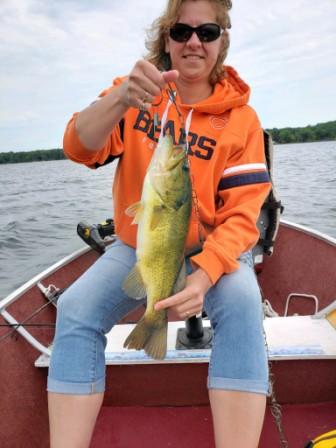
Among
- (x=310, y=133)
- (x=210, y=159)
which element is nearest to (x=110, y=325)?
(x=210, y=159)

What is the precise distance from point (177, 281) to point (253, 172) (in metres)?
0.77

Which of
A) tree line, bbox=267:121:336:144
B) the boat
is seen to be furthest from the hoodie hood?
tree line, bbox=267:121:336:144

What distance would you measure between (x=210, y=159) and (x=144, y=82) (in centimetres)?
76

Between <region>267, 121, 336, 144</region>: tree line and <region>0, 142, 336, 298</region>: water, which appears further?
<region>267, 121, 336, 144</region>: tree line

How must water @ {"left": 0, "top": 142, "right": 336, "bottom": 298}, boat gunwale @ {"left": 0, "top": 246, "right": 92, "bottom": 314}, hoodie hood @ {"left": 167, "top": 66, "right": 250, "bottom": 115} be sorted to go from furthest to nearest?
1. water @ {"left": 0, "top": 142, "right": 336, "bottom": 298}
2. boat gunwale @ {"left": 0, "top": 246, "right": 92, "bottom": 314}
3. hoodie hood @ {"left": 167, "top": 66, "right": 250, "bottom": 115}

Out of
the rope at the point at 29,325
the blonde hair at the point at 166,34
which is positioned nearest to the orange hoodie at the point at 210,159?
the blonde hair at the point at 166,34

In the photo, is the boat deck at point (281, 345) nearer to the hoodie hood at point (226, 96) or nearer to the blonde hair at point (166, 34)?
the hoodie hood at point (226, 96)

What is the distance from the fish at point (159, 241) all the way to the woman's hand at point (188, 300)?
0.06 metres

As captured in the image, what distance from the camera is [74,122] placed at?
2057 millimetres

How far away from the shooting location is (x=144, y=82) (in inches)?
69.0

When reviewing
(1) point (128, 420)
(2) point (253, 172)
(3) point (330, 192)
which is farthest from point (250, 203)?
(3) point (330, 192)

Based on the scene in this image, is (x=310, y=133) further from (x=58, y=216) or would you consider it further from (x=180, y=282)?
(x=180, y=282)

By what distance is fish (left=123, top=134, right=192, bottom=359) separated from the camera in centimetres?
191

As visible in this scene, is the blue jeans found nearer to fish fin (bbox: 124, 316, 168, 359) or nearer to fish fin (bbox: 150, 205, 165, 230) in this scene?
fish fin (bbox: 124, 316, 168, 359)
